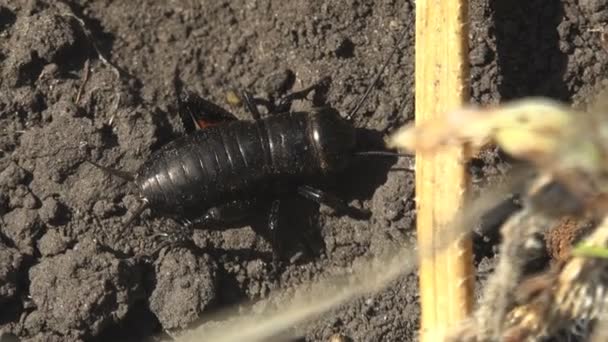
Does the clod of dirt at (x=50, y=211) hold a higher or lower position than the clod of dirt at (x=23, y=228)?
Answer: higher

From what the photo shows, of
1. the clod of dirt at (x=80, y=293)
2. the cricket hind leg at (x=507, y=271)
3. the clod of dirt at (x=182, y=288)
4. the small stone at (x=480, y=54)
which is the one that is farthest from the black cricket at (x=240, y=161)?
the cricket hind leg at (x=507, y=271)

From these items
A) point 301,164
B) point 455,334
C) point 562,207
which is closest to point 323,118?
point 301,164

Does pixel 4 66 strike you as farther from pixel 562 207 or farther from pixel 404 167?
pixel 562 207

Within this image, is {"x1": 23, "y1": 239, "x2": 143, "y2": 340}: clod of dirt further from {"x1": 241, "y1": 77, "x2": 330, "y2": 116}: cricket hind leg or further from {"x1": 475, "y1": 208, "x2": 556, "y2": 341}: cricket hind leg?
{"x1": 475, "y1": 208, "x2": 556, "y2": 341}: cricket hind leg

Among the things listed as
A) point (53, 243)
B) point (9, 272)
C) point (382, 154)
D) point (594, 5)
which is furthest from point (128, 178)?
point (594, 5)

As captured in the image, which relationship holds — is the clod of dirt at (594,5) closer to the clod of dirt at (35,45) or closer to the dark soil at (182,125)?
the dark soil at (182,125)
